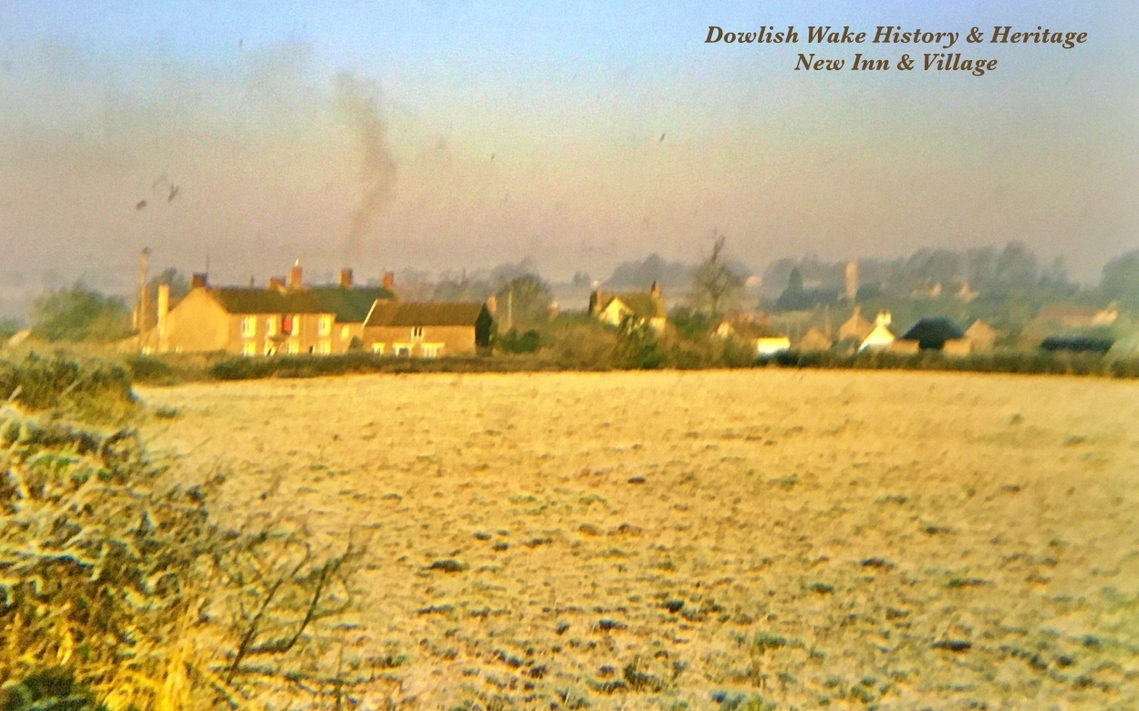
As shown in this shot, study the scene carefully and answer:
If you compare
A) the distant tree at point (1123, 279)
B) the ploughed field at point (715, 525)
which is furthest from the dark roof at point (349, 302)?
the distant tree at point (1123, 279)

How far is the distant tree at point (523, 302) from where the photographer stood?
187 cm

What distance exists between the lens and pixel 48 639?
152cm

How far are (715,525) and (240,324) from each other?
3.73 ft

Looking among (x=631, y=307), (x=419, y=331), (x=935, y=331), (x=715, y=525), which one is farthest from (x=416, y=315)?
(x=935, y=331)

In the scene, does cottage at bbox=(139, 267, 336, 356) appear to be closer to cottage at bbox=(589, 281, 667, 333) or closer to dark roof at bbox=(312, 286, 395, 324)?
dark roof at bbox=(312, 286, 395, 324)

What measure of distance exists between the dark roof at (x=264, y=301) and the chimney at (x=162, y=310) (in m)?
0.11

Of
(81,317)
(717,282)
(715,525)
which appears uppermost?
(717,282)

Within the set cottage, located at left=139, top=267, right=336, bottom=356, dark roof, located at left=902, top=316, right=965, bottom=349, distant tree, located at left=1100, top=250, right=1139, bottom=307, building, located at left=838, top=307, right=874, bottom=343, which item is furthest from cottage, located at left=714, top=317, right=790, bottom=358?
cottage, located at left=139, top=267, right=336, bottom=356

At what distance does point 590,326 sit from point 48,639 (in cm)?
123

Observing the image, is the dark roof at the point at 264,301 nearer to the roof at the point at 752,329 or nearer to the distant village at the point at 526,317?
the distant village at the point at 526,317

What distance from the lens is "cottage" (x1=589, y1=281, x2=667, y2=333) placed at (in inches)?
74.5

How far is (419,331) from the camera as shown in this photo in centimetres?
184

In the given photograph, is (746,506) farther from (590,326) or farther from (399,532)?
(399,532)

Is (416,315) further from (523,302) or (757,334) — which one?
(757,334)
